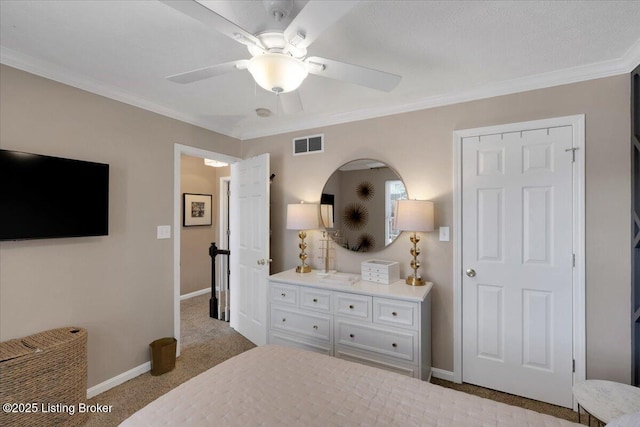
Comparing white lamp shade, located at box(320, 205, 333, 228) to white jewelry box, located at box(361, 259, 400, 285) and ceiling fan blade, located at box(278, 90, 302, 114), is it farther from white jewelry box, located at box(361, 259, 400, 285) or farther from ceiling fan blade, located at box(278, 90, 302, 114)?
ceiling fan blade, located at box(278, 90, 302, 114)

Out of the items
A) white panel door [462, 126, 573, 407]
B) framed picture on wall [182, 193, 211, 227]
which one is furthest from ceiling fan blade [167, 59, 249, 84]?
framed picture on wall [182, 193, 211, 227]

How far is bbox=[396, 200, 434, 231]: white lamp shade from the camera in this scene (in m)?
2.43

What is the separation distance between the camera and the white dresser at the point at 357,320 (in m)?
2.21

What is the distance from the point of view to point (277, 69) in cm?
138

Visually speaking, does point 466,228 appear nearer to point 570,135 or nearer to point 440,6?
point 570,135

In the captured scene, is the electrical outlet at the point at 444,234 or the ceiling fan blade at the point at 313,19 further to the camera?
the electrical outlet at the point at 444,234

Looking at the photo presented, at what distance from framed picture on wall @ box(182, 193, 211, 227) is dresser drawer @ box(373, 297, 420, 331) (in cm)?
380

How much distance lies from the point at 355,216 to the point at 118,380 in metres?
2.55

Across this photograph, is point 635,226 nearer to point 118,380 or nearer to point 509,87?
point 509,87

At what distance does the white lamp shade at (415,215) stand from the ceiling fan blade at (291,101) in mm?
1206

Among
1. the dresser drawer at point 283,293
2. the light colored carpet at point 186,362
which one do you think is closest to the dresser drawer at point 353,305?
Answer: the dresser drawer at point 283,293

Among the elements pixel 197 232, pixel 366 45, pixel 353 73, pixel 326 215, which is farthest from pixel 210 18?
pixel 197 232

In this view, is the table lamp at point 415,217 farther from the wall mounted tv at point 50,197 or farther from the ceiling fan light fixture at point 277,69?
the wall mounted tv at point 50,197

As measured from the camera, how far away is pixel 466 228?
8.25ft
